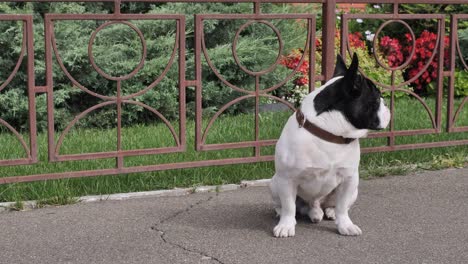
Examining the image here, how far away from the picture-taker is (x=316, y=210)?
4.71 meters

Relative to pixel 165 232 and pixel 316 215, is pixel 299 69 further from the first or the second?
pixel 165 232

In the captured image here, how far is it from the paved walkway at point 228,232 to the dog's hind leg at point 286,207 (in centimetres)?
5

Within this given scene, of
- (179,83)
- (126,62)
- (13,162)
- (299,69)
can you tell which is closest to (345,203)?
(179,83)

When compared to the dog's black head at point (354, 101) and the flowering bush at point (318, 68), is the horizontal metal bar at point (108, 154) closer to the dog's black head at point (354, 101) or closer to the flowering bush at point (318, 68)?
the dog's black head at point (354, 101)

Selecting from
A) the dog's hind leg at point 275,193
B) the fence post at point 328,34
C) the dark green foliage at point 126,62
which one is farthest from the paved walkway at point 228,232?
the dark green foliage at point 126,62

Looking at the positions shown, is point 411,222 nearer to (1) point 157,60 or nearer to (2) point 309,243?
(2) point 309,243

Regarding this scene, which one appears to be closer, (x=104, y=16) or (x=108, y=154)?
(x=104, y=16)

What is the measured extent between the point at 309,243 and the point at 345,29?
221 cm

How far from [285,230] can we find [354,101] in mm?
786

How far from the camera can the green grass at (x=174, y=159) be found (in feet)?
18.2

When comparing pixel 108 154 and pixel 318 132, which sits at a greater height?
pixel 318 132

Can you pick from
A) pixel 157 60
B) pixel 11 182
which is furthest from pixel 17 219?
pixel 157 60

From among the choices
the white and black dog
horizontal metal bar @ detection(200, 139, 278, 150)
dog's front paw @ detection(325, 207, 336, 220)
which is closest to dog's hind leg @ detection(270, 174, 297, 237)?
the white and black dog

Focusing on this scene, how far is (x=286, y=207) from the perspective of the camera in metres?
4.44
